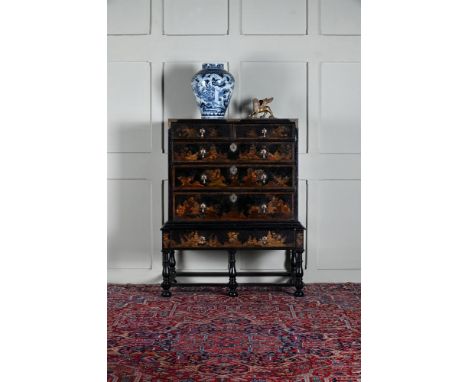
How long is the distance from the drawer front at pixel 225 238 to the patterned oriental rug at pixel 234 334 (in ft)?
1.33

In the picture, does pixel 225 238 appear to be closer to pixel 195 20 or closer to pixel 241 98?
pixel 241 98

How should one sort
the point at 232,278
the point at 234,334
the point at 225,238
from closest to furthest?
1. the point at 234,334
2. the point at 225,238
3. the point at 232,278

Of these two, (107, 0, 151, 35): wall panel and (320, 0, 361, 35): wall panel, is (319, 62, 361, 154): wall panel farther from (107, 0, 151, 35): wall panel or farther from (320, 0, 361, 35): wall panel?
(107, 0, 151, 35): wall panel

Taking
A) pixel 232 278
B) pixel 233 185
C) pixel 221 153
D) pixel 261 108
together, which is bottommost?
pixel 232 278

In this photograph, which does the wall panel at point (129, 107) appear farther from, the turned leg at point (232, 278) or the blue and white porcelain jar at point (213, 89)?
the turned leg at point (232, 278)

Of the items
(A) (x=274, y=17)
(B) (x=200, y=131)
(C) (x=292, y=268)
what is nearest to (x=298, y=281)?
(C) (x=292, y=268)

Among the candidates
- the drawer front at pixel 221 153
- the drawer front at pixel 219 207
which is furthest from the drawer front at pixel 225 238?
the drawer front at pixel 221 153

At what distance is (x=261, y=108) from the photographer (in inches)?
177

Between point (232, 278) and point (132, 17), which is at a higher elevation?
point (132, 17)

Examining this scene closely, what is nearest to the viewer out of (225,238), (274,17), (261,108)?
(225,238)

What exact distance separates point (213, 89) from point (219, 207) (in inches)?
36.1

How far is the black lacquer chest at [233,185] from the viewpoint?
4.21 m
